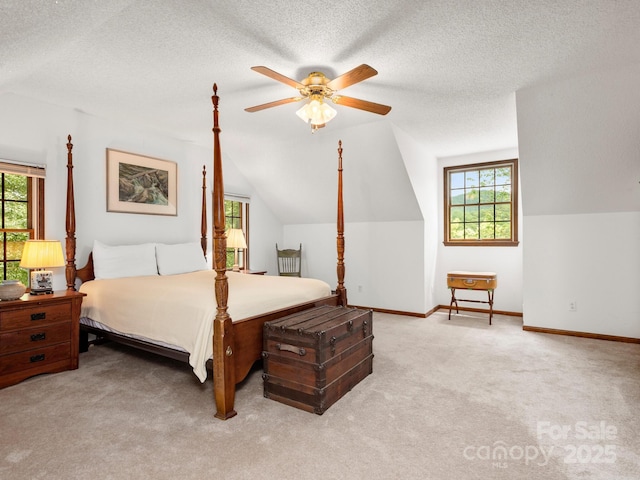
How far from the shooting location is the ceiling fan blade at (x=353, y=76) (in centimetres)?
232

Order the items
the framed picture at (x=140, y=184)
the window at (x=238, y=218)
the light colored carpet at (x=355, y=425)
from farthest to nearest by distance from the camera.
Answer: the window at (x=238, y=218), the framed picture at (x=140, y=184), the light colored carpet at (x=355, y=425)

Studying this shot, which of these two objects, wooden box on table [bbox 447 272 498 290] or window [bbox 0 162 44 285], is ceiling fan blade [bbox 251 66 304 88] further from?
wooden box on table [bbox 447 272 498 290]

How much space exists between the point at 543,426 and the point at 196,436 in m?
2.03

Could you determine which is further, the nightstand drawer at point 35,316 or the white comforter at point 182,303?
the nightstand drawer at point 35,316

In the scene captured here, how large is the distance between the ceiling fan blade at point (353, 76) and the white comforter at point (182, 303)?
64.4 inches

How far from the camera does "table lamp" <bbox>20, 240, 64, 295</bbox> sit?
3.08 meters

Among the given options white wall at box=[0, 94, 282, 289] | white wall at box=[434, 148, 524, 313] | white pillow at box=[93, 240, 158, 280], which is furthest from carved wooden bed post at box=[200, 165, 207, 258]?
white wall at box=[434, 148, 524, 313]

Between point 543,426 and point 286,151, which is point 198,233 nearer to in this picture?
point 286,151

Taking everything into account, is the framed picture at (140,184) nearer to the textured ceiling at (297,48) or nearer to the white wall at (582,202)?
the textured ceiling at (297,48)

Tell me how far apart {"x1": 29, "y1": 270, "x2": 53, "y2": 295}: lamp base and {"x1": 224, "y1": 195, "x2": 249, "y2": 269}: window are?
2488 millimetres

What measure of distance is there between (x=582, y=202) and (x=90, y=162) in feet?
17.7

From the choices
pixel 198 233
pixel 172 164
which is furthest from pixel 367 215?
pixel 172 164

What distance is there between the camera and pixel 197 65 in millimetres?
2758

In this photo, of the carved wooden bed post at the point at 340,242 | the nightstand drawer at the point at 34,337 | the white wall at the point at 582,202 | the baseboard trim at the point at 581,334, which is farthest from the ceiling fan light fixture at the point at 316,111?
the baseboard trim at the point at 581,334
